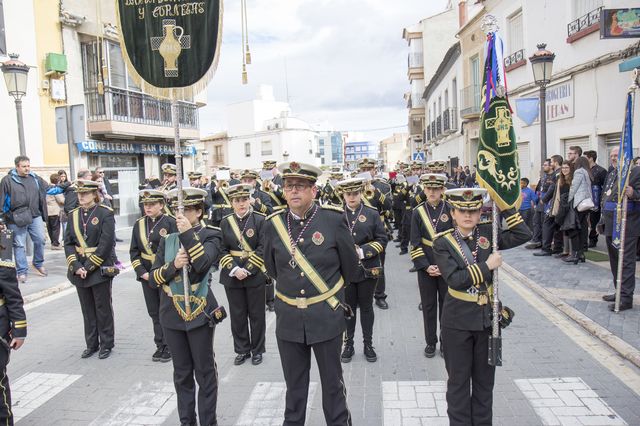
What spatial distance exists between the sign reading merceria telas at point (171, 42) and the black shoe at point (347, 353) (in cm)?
326

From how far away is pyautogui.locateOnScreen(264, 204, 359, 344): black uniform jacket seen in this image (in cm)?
390

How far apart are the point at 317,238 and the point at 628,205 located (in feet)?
17.8

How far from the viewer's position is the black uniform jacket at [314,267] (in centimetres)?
390

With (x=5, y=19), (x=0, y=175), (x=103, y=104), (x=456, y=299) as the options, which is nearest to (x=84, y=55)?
(x=103, y=104)

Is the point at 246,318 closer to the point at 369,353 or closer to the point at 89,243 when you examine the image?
the point at 369,353

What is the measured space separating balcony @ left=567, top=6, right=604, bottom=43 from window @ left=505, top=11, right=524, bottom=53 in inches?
159

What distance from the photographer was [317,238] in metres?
3.98

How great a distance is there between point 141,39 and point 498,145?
10.9ft

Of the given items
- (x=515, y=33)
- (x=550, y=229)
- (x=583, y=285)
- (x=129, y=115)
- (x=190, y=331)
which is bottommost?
(x=583, y=285)

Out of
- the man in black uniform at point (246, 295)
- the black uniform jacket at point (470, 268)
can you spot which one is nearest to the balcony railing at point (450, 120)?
the man in black uniform at point (246, 295)

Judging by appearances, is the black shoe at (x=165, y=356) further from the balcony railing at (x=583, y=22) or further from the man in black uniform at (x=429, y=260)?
the balcony railing at (x=583, y=22)

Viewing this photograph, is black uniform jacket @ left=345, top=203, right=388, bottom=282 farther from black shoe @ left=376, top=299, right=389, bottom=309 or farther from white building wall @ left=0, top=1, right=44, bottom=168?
white building wall @ left=0, top=1, right=44, bottom=168

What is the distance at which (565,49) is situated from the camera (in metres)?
15.1

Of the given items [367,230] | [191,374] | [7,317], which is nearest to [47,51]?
[367,230]
